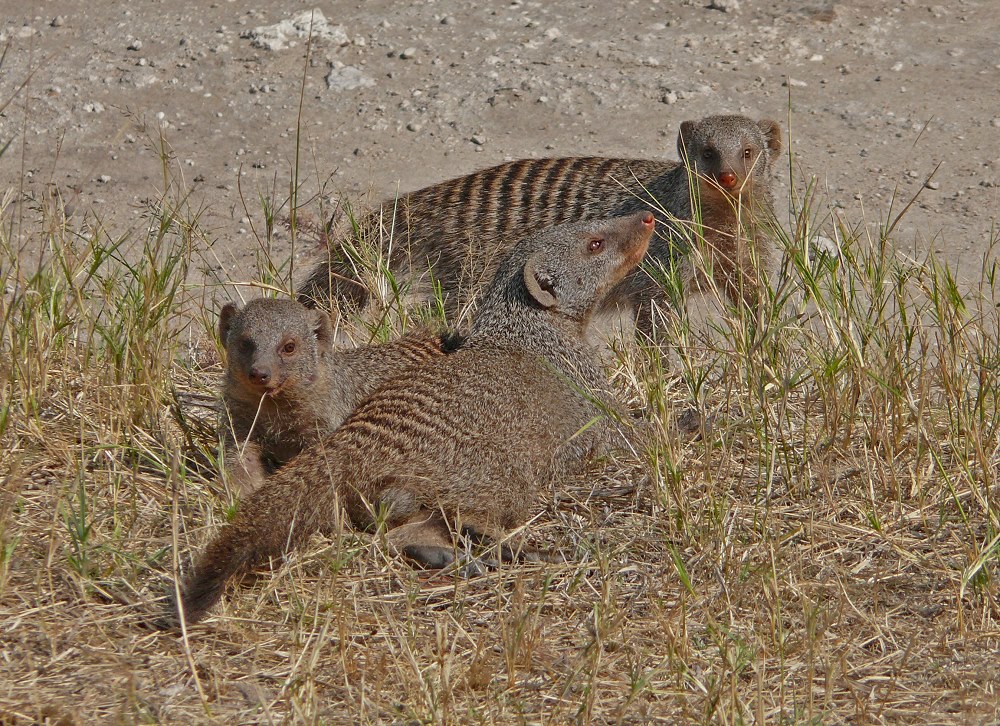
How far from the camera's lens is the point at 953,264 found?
4184 mm

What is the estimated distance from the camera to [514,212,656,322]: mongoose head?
3.03m

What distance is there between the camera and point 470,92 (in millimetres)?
5328

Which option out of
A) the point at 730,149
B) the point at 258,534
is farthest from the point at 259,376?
the point at 730,149

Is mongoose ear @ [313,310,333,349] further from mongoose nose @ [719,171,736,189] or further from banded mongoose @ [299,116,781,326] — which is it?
mongoose nose @ [719,171,736,189]

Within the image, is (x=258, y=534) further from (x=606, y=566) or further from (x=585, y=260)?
(x=585, y=260)

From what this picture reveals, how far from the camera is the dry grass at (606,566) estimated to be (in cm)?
199

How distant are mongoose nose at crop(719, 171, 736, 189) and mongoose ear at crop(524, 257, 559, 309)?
0.69 metres

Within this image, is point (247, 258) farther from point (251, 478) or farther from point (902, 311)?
point (902, 311)

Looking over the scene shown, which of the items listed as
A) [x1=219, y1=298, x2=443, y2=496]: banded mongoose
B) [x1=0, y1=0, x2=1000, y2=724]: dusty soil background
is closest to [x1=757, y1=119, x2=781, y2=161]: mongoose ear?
[x1=0, y1=0, x2=1000, y2=724]: dusty soil background

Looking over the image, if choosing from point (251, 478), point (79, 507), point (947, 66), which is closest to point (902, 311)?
point (251, 478)

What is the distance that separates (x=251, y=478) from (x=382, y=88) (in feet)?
9.91

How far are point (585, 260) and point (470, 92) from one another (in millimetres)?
2457

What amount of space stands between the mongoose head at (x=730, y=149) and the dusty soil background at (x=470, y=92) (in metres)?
0.82

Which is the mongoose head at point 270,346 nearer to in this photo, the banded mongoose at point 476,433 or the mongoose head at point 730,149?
the banded mongoose at point 476,433
